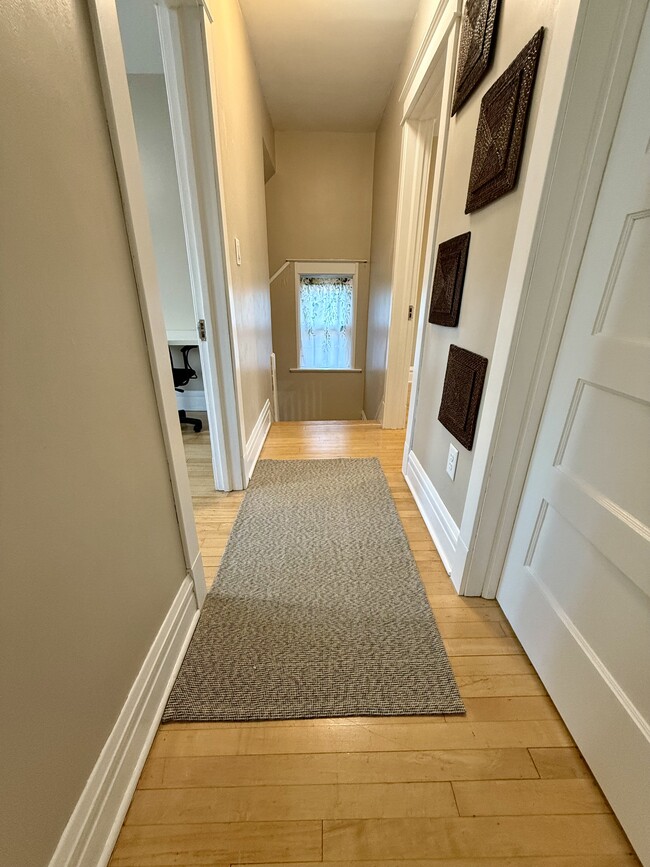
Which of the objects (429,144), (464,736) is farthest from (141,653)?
(429,144)

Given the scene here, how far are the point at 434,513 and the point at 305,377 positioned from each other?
3.51m

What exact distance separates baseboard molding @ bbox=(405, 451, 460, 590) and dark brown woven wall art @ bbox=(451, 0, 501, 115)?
1.58m

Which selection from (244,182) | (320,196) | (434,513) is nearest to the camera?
(434,513)

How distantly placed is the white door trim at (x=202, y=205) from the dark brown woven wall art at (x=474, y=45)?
98 centimetres

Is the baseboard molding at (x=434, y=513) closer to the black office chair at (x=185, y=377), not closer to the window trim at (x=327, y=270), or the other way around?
the black office chair at (x=185, y=377)

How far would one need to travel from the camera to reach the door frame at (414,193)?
1.48m

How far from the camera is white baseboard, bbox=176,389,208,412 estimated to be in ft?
10.8

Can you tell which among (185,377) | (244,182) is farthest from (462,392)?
(185,377)

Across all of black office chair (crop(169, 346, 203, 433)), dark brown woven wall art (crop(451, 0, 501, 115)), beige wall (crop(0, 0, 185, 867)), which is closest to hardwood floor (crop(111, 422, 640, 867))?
beige wall (crop(0, 0, 185, 867))

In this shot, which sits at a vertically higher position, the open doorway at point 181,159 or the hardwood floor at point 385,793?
the open doorway at point 181,159

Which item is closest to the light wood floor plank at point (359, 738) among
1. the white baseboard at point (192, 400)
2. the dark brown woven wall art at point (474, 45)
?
the dark brown woven wall art at point (474, 45)

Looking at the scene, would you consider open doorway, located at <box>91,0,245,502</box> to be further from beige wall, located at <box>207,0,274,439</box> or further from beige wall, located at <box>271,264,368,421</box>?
beige wall, located at <box>271,264,368,421</box>

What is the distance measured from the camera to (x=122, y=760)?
779 millimetres

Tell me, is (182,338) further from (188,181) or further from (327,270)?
(327,270)
